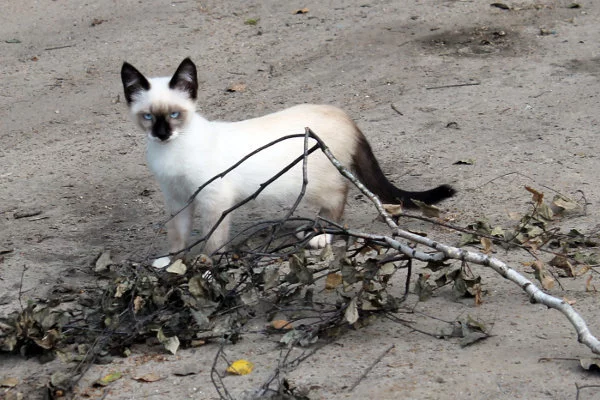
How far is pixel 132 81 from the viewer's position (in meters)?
4.32

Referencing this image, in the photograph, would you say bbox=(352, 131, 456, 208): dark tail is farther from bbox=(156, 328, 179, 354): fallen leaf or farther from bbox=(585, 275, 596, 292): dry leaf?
bbox=(156, 328, 179, 354): fallen leaf

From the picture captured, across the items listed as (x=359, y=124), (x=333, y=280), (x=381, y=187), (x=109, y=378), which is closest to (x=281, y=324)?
(x=333, y=280)

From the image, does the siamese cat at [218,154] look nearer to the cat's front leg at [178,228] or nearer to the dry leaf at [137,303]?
the cat's front leg at [178,228]

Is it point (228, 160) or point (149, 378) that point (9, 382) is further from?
point (228, 160)

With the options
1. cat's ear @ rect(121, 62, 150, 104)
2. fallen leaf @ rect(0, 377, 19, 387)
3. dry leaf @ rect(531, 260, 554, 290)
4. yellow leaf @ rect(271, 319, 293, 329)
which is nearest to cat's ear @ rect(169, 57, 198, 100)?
cat's ear @ rect(121, 62, 150, 104)

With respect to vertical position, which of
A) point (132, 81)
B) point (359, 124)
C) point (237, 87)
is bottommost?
point (359, 124)

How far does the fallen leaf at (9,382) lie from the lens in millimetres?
3455

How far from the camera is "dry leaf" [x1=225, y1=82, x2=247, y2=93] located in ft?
22.1

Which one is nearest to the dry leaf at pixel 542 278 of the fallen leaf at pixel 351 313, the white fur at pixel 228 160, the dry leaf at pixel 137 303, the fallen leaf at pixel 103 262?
the fallen leaf at pixel 351 313

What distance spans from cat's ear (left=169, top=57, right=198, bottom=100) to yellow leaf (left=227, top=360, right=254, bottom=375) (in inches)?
59.5

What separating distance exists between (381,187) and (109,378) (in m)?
1.94

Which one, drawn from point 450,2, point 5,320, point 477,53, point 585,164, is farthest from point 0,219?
point 450,2

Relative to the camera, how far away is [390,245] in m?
3.51

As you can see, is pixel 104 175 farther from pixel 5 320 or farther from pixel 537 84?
pixel 537 84
